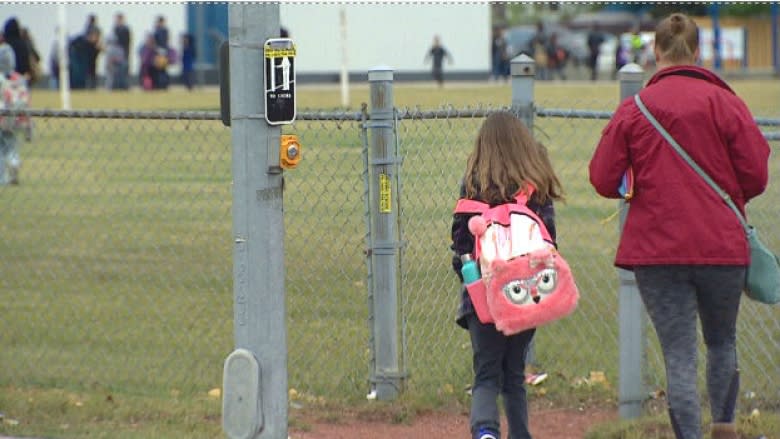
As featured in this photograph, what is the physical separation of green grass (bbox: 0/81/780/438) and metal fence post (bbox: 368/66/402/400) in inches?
5.2

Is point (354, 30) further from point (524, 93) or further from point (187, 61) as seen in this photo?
point (524, 93)

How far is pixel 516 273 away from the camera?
475 cm

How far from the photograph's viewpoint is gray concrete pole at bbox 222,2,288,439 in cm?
423

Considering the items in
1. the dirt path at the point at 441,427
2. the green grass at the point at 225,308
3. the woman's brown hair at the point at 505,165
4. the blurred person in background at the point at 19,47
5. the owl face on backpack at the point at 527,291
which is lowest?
the dirt path at the point at 441,427

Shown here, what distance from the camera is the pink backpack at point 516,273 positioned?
4.75 m

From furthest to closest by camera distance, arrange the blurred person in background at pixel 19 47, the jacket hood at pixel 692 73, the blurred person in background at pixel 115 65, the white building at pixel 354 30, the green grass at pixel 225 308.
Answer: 1. the white building at pixel 354 30
2. the blurred person in background at pixel 115 65
3. the blurred person in background at pixel 19 47
4. the green grass at pixel 225 308
5. the jacket hood at pixel 692 73

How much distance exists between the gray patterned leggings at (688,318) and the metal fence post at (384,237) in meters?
1.58

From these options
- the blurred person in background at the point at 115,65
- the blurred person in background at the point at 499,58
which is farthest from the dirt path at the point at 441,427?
the blurred person in background at the point at 499,58

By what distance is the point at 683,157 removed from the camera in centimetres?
455

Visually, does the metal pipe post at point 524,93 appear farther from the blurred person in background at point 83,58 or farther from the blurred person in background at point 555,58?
the blurred person in background at point 555,58

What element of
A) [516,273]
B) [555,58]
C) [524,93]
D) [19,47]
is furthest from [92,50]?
[516,273]

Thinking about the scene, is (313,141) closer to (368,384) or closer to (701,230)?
(368,384)

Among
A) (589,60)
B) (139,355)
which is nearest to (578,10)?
(589,60)

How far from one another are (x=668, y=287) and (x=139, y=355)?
3.46 meters
